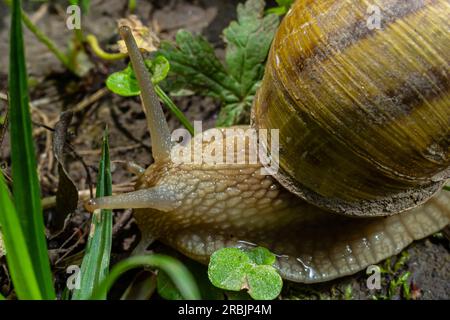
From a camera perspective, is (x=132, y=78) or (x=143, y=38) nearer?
(x=132, y=78)

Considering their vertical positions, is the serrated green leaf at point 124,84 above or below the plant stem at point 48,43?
below

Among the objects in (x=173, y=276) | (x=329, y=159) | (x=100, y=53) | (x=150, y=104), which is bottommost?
(x=173, y=276)

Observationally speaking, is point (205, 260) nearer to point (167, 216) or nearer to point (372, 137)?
point (167, 216)

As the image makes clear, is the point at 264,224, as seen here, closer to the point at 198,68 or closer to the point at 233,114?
the point at 233,114

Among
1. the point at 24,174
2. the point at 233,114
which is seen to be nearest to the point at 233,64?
the point at 233,114

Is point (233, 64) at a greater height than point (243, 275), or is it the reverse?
point (233, 64)

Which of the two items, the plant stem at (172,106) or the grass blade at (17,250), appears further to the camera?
the plant stem at (172,106)

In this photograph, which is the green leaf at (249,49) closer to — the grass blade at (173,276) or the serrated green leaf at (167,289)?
the serrated green leaf at (167,289)

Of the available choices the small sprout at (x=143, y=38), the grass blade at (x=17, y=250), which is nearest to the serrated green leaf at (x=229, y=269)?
the grass blade at (x=17, y=250)
